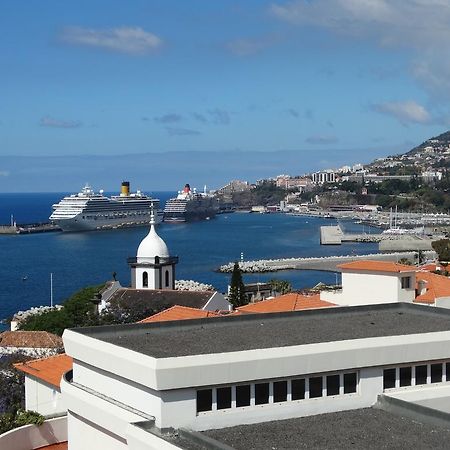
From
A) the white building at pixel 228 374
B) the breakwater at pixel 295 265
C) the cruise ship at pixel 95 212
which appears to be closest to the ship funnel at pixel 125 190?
the cruise ship at pixel 95 212

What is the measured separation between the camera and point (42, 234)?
9394 centimetres

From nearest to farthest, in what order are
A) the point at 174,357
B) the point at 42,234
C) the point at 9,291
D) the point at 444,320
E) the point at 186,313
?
the point at 174,357
the point at 444,320
the point at 186,313
the point at 9,291
the point at 42,234

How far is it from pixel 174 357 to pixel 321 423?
62.4 inches

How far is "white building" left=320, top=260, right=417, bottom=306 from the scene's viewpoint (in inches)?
638

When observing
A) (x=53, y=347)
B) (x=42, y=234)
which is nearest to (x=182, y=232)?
(x=42, y=234)

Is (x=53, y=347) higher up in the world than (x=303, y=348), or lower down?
lower down

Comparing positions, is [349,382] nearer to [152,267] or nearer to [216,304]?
[216,304]

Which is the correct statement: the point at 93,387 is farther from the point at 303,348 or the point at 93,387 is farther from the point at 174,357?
the point at 303,348

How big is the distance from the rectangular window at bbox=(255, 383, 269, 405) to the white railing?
3367mm

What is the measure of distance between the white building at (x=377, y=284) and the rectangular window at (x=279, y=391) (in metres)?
7.77

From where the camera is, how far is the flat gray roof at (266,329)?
9352 mm

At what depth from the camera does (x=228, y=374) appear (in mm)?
8367

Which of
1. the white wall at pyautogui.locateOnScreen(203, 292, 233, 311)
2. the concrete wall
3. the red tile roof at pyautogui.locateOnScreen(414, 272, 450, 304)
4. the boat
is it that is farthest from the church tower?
the boat

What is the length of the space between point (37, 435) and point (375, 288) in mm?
7571
